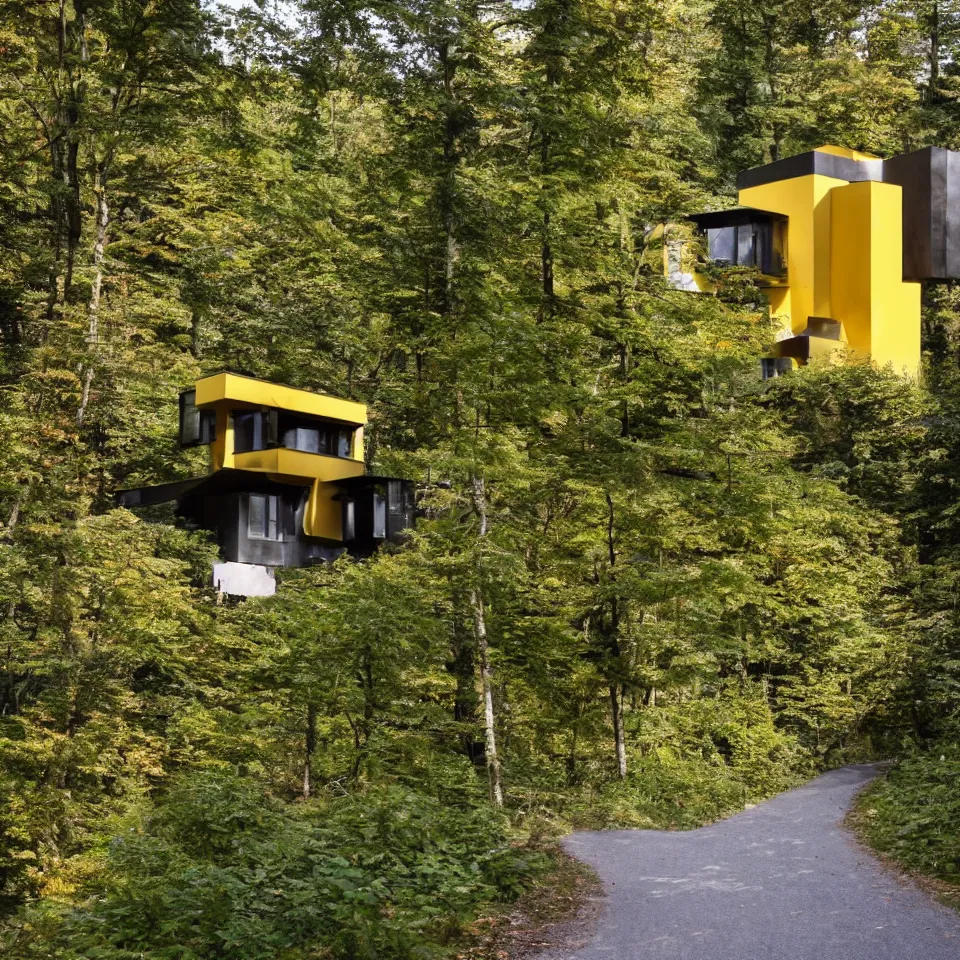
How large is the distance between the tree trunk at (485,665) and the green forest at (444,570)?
7 cm

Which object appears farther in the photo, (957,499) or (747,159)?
(747,159)

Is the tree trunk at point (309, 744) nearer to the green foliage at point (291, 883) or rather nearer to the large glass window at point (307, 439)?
the green foliage at point (291, 883)

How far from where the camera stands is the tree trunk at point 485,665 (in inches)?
575

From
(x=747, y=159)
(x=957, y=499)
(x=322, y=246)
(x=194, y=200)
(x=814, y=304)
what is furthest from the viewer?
(x=747, y=159)

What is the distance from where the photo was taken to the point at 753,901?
984cm

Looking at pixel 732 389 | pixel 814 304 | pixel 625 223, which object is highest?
pixel 814 304

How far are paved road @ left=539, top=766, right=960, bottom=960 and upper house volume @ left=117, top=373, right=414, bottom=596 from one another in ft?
56.8

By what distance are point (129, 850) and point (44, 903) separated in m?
2.60

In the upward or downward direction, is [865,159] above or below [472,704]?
above

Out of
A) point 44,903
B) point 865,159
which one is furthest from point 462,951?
point 865,159

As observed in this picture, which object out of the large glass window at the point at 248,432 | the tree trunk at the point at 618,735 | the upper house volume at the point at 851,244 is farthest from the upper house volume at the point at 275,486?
the tree trunk at the point at 618,735

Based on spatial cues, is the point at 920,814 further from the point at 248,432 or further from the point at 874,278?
the point at 874,278

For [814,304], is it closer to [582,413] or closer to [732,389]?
[732,389]

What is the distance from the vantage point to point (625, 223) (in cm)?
1844
